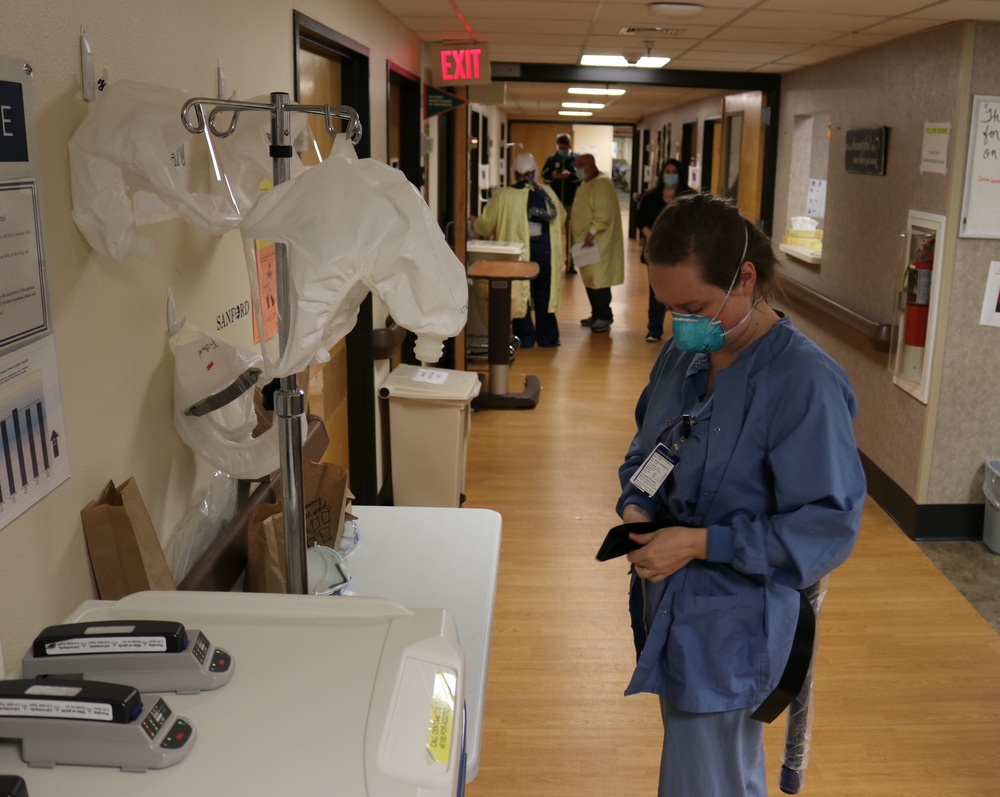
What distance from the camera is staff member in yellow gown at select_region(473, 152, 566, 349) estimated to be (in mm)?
8047

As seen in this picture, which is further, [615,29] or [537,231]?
[537,231]

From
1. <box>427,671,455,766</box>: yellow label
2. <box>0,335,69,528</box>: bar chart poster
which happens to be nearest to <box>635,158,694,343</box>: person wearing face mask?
<box>0,335,69,528</box>: bar chart poster

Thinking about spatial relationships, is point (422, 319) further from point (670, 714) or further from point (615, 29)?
point (615, 29)

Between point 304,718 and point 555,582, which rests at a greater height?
point 304,718

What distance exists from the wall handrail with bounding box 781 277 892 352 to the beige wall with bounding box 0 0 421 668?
9.10ft

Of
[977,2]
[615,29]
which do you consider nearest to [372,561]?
[977,2]

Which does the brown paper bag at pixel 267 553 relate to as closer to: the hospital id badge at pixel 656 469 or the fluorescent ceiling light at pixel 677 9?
the hospital id badge at pixel 656 469

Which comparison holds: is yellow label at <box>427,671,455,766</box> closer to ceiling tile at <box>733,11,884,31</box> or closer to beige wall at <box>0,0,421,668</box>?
beige wall at <box>0,0,421,668</box>

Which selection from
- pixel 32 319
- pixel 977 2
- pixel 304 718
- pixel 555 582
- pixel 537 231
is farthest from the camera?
pixel 537 231

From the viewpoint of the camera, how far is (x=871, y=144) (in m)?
5.07

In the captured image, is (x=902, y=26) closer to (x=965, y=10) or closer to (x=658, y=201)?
(x=965, y=10)

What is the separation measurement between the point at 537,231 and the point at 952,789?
6.33m

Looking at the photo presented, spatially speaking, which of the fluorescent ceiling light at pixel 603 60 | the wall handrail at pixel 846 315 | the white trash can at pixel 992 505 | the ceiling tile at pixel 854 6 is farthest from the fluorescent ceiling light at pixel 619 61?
the white trash can at pixel 992 505

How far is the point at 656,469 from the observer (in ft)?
6.27
